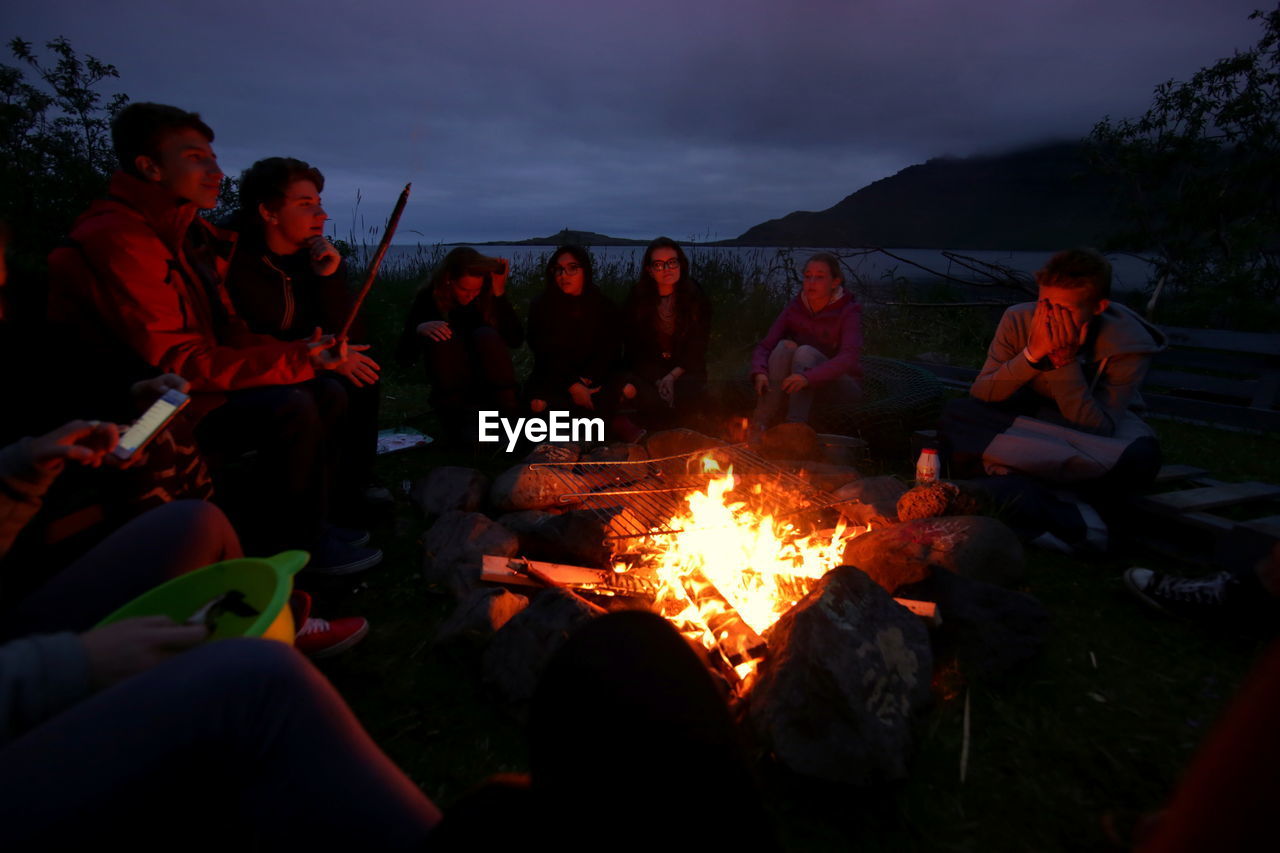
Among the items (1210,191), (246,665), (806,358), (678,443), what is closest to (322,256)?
(678,443)

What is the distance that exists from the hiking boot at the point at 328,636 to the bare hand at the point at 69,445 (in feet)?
3.38

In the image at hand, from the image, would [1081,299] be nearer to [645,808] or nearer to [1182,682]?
[1182,682]

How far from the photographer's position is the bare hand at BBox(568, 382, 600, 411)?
552 centimetres

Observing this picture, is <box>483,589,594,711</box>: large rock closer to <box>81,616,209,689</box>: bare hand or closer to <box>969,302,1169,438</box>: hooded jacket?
<box>81,616,209,689</box>: bare hand

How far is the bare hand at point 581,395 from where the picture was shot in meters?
5.52

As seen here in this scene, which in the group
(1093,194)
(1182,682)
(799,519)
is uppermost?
(1093,194)

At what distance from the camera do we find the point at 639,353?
18.7 feet

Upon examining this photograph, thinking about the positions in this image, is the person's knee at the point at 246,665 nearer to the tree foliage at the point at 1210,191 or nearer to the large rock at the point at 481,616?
the large rock at the point at 481,616

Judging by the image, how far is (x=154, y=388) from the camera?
7.62ft

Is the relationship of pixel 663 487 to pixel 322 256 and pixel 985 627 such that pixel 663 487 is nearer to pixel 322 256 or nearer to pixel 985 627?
pixel 985 627

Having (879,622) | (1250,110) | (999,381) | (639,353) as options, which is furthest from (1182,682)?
(1250,110)

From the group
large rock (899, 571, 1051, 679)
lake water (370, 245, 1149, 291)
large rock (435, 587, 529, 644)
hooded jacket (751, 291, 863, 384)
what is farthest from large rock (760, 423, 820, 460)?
lake water (370, 245, 1149, 291)

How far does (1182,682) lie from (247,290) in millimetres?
4972
